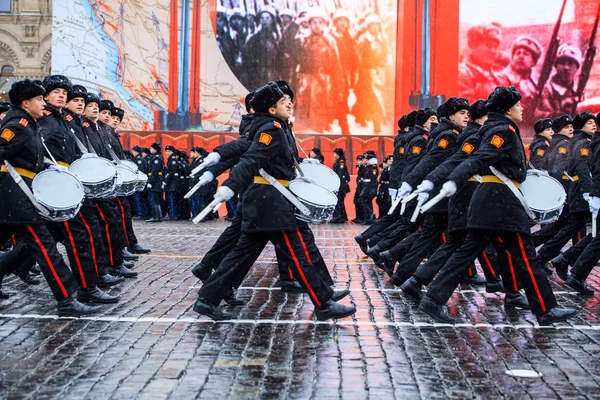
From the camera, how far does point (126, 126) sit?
21750 millimetres

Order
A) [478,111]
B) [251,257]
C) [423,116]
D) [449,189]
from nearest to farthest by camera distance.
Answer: [449,189], [251,257], [478,111], [423,116]

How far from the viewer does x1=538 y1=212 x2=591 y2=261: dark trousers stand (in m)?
8.70

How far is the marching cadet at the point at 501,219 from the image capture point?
5773 millimetres

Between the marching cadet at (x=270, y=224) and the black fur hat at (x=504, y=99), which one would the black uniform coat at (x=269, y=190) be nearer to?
the marching cadet at (x=270, y=224)

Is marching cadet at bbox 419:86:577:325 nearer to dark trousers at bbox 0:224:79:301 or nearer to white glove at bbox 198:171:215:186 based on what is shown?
white glove at bbox 198:171:215:186

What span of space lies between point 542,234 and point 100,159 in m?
5.04

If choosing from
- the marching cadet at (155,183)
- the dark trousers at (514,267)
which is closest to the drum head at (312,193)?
the dark trousers at (514,267)

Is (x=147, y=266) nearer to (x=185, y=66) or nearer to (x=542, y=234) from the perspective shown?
(x=542, y=234)

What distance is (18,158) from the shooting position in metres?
6.00

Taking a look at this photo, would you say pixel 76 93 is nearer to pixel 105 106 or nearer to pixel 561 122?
pixel 105 106

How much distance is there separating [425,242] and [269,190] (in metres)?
2.20

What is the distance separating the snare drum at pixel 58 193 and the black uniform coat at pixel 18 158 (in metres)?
0.09

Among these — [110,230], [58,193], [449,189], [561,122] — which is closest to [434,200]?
[449,189]

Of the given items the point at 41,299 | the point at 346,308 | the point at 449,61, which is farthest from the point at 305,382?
the point at 449,61
